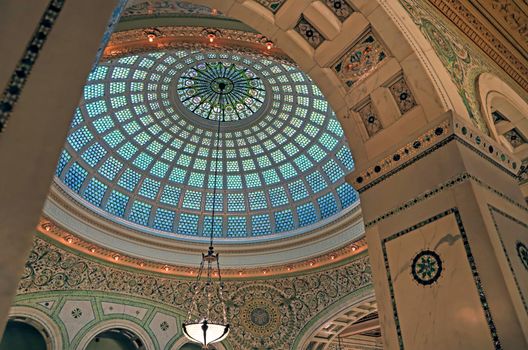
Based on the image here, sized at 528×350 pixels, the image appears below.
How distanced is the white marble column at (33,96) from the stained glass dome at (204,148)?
9419mm

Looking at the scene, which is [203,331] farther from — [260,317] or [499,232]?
[499,232]

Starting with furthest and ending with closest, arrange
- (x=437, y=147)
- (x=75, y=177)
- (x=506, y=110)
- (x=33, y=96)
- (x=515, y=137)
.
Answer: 1. (x=75, y=177)
2. (x=515, y=137)
3. (x=506, y=110)
4. (x=437, y=147)
5. (x=33, y=96)

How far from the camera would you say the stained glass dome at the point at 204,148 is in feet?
37.0

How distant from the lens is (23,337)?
32.3 ft

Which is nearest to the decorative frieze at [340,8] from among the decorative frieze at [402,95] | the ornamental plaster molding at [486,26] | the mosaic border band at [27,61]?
the decorative frieze at [402,95]

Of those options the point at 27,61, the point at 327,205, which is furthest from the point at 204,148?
the point at 27,61

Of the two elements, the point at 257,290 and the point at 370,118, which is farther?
the point at 257,290

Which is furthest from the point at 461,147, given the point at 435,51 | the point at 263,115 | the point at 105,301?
the point at 105,301

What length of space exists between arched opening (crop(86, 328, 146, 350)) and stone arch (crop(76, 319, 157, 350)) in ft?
0.55

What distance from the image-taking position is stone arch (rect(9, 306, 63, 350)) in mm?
9320

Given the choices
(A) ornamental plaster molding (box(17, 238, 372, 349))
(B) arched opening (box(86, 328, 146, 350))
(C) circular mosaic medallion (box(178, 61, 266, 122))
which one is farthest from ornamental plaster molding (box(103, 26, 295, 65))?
(B) arched opening (box(86, 328, 146, 350))

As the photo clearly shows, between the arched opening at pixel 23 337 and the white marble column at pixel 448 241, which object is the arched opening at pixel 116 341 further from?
the white marble column at pixel 448 241

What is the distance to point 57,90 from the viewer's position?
1388 millimetres

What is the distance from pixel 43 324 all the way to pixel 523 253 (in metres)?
10.3
